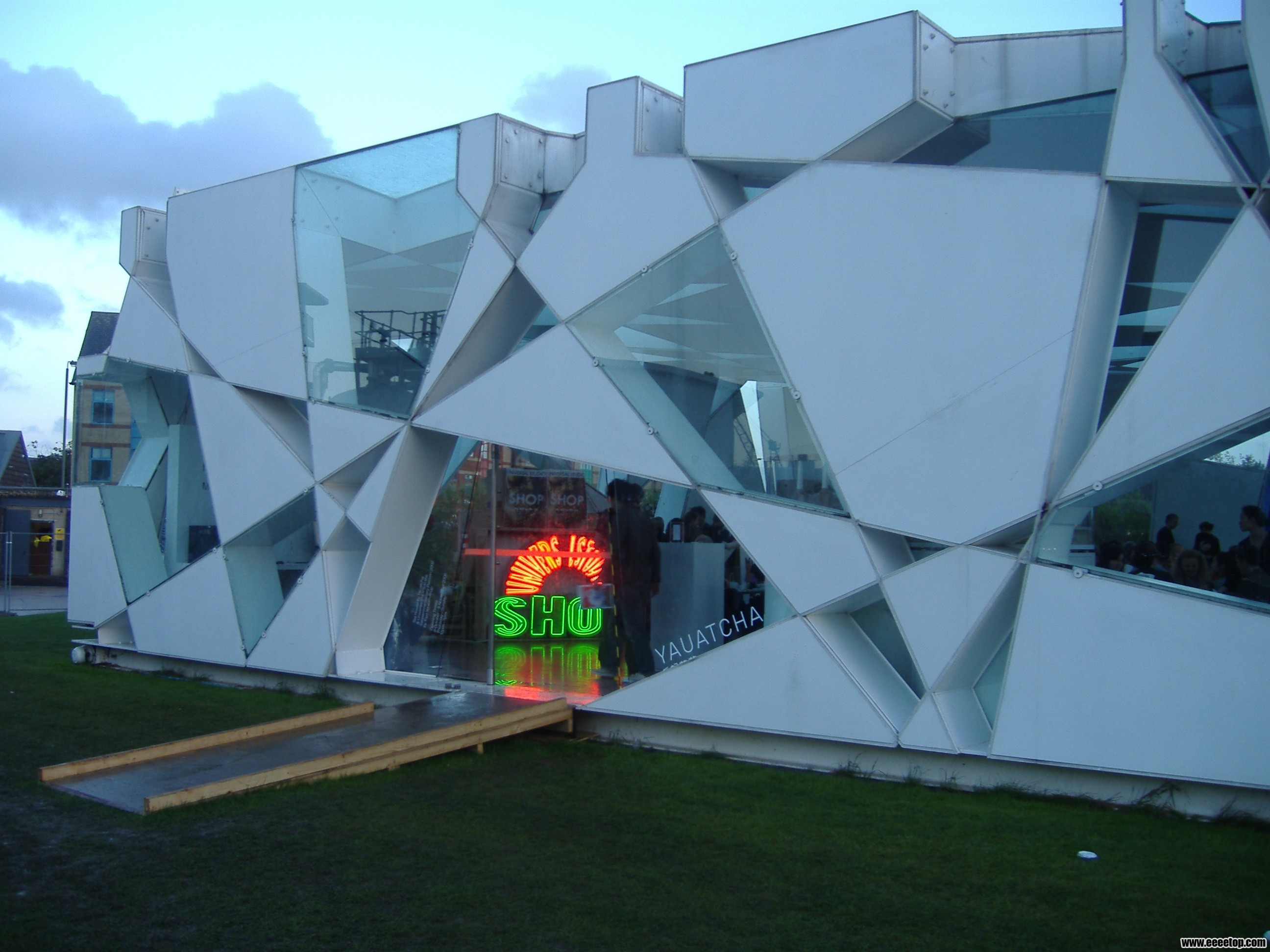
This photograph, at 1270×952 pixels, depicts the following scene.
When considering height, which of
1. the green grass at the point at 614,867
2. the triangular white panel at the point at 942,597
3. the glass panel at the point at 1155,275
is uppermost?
the glass panel at the point at 1155,275

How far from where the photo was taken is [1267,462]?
20.4ft

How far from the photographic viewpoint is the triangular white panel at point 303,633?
430 inches

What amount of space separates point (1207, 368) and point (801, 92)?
338 cm

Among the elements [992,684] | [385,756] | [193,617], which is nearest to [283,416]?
[193,617]

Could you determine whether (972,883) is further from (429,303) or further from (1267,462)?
(429,303)

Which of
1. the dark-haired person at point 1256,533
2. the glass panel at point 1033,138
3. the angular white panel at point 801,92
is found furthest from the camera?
the angular white panel at point 801,92

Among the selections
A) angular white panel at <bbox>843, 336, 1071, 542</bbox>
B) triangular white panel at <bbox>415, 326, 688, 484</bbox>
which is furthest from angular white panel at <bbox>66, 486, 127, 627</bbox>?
angular white panel at <bbox>843, 336, 1071, 542</bbox>

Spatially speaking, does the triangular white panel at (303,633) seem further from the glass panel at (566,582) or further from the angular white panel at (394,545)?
the glass panel at (566,582)

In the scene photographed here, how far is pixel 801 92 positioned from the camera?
7777 millimetres

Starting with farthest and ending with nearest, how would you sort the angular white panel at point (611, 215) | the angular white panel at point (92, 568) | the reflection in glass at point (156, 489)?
the angular white panel at point (92, 568) → the reflection in glass at point (156, 489) → the angular white panel at point (611, 215)

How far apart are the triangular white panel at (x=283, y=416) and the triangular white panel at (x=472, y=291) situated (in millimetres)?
2283

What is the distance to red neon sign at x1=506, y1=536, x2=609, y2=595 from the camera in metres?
9.59

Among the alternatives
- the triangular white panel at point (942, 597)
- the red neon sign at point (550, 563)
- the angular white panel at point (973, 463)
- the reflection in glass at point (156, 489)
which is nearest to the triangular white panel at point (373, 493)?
the red neon sign at point (550, 563)

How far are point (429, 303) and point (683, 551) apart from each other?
→ 3.70 m
